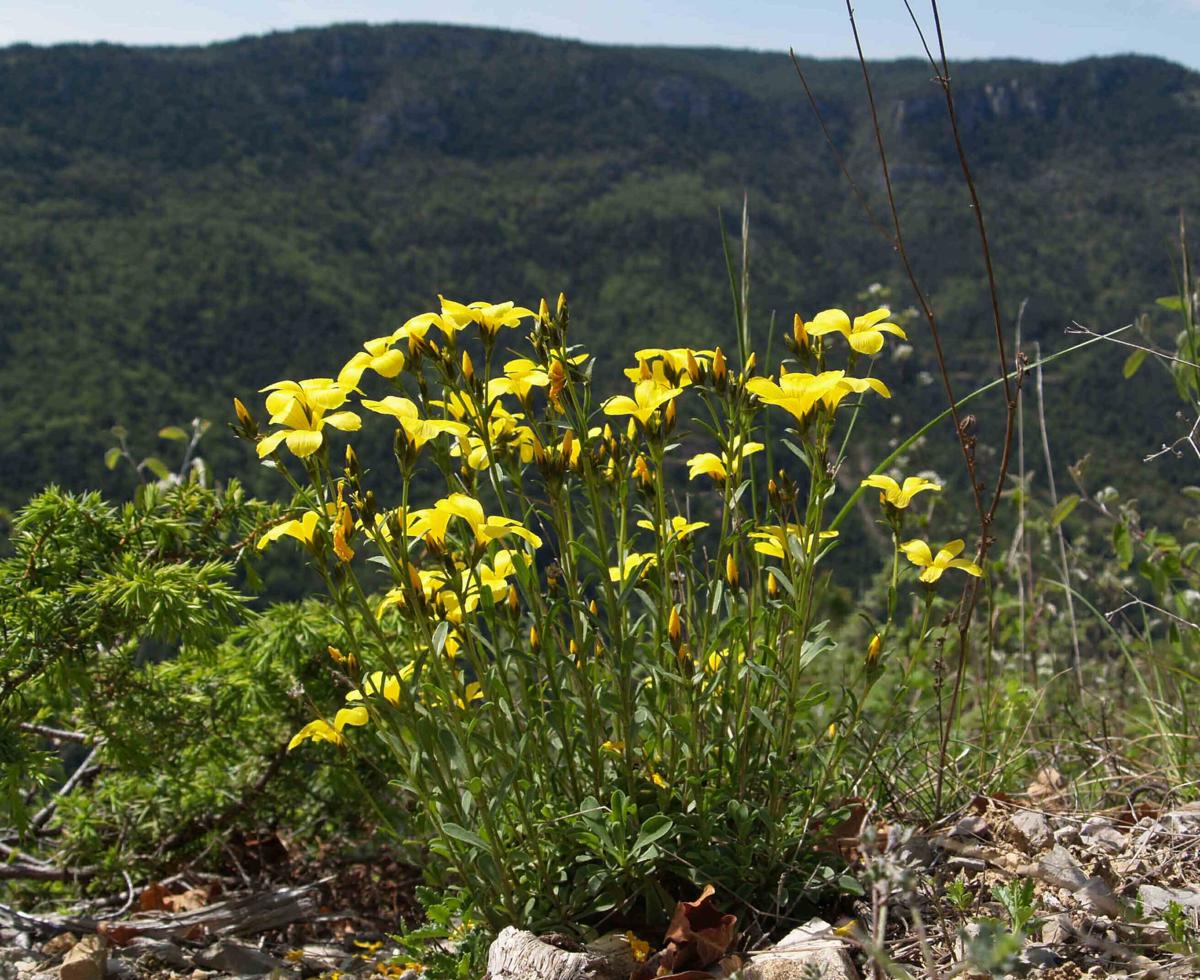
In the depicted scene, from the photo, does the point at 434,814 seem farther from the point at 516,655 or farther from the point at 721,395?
the point at 721,395

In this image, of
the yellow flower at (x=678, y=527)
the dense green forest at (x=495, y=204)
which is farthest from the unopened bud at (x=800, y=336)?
the dense green forest at (x=495, y=204)

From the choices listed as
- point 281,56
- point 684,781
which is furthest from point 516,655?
point 281,56

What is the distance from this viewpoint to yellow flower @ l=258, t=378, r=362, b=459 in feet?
5.40

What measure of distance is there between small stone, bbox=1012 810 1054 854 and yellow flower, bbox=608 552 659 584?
0.95 m

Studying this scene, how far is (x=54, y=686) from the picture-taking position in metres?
2.38

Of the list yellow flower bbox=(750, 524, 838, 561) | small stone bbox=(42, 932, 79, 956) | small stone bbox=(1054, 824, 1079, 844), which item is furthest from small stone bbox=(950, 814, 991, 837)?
small stone bbox=(42, 932, 79, 956)

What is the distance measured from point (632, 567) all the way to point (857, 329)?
63 cm

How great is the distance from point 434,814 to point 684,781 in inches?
20.6

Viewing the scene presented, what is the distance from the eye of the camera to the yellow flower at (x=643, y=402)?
1860 millimetres

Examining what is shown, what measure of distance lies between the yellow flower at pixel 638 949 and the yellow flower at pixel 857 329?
117 centimetres

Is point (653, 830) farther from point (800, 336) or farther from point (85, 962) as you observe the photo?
point (85, 962)

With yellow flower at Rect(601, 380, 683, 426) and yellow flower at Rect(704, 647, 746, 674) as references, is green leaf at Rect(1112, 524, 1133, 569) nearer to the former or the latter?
yellow flower at Rect(704, 647, 746, 674)

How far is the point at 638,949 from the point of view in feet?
6.28

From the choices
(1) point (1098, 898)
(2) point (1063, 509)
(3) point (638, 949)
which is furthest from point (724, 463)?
(2) point (1063, 509)
